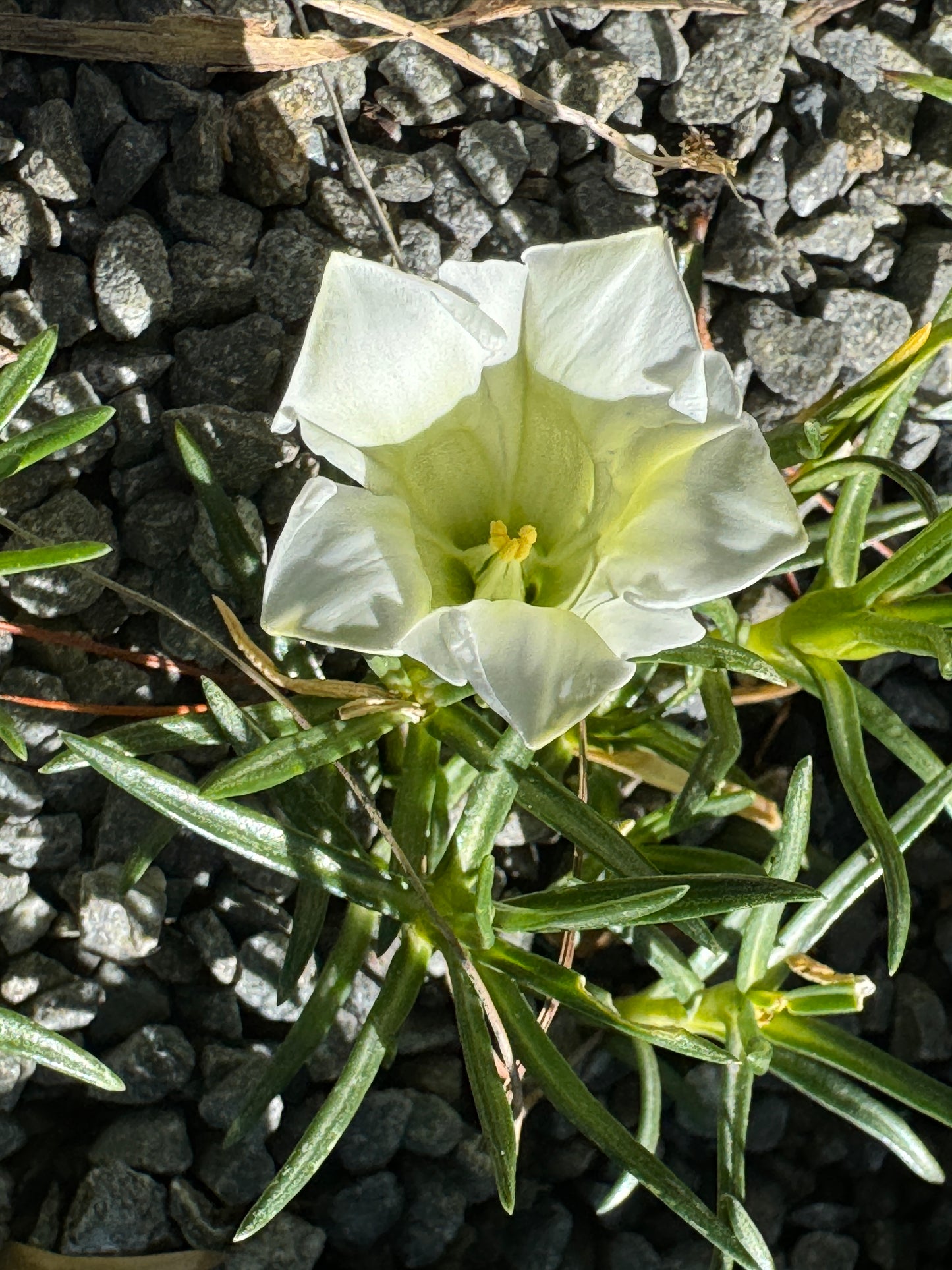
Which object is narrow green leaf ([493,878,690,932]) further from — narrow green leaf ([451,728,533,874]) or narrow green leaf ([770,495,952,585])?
narrow green leaf ([770,495,952,585])

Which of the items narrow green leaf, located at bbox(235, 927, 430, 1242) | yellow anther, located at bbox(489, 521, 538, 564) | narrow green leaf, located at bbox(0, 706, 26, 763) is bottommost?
narrow green leaf, located at bbox(235, 927, 430, 1242)

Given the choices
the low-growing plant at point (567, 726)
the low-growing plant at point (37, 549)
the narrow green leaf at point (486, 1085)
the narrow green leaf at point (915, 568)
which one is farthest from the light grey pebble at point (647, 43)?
the narrow green leaf at point (486, 1085)

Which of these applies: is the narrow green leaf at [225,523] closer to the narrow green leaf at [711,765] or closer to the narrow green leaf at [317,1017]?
the narrow green leaf at [317,1017]

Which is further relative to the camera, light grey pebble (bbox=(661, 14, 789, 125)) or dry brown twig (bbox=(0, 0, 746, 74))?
light grey pebble (bbox=(661, 14, 789, 125))

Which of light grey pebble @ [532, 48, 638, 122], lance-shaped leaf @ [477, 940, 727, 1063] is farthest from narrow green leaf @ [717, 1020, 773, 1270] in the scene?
light grey pebble @ [532, 48, 638, 122]

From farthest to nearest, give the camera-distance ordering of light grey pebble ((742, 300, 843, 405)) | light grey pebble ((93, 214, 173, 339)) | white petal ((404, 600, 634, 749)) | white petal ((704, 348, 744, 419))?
light grey pebble ((742, 300, 843, 405)) < light grey pebble ((93, 214, 173, 339)) < white petal ((704, 348, 744, 419)) < white petal ((404, 600, 634, 749))

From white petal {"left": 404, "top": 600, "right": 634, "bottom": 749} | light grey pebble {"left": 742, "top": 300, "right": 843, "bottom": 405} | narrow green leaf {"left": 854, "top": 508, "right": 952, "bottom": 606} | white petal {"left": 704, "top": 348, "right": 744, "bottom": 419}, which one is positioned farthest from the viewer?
light grey pebble {"left": 742, "top": 300, "right": 843, "bottom": 405}
